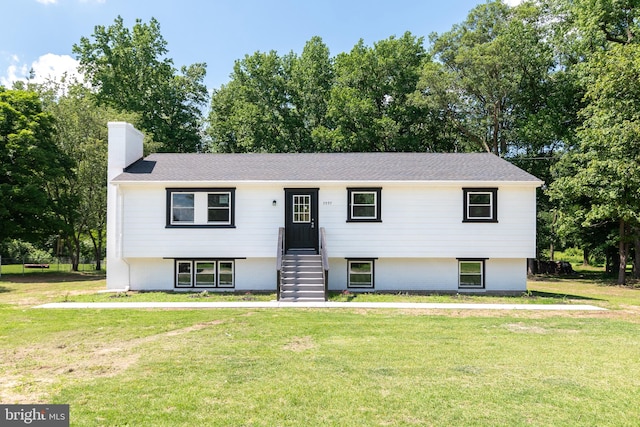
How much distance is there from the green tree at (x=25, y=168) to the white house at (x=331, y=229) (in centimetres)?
1170

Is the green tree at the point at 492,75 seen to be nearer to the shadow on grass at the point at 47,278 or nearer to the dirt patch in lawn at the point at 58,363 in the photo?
the shadow on grass at the point at 47,278

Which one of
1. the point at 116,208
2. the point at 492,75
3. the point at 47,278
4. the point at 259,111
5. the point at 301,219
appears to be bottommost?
the point at 47,278

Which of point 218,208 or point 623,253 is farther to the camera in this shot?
point 623,253

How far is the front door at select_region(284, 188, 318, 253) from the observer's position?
1733cm

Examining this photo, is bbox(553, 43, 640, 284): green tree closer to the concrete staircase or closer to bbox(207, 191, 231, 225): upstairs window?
the concrete staircase

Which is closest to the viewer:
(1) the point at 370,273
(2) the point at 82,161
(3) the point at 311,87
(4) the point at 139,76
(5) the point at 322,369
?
(5) the point at 322,369

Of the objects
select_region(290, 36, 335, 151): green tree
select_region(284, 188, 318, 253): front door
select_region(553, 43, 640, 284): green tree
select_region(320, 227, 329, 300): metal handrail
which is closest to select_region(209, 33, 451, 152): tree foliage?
select_region(290, 36, 335, 151): green tree

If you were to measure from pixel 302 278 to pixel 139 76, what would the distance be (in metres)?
33.9

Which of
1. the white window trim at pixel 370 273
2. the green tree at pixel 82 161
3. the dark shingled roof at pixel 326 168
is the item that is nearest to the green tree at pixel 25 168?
the green tree at pixel 82 161

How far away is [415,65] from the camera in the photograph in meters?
35.3

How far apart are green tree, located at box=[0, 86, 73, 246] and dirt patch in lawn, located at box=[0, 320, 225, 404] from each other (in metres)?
20.7

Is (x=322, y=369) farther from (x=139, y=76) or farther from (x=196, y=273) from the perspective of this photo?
(x=139, y=76)

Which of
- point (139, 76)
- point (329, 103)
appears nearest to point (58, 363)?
point (329, 103)

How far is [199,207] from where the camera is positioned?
17312 mm
